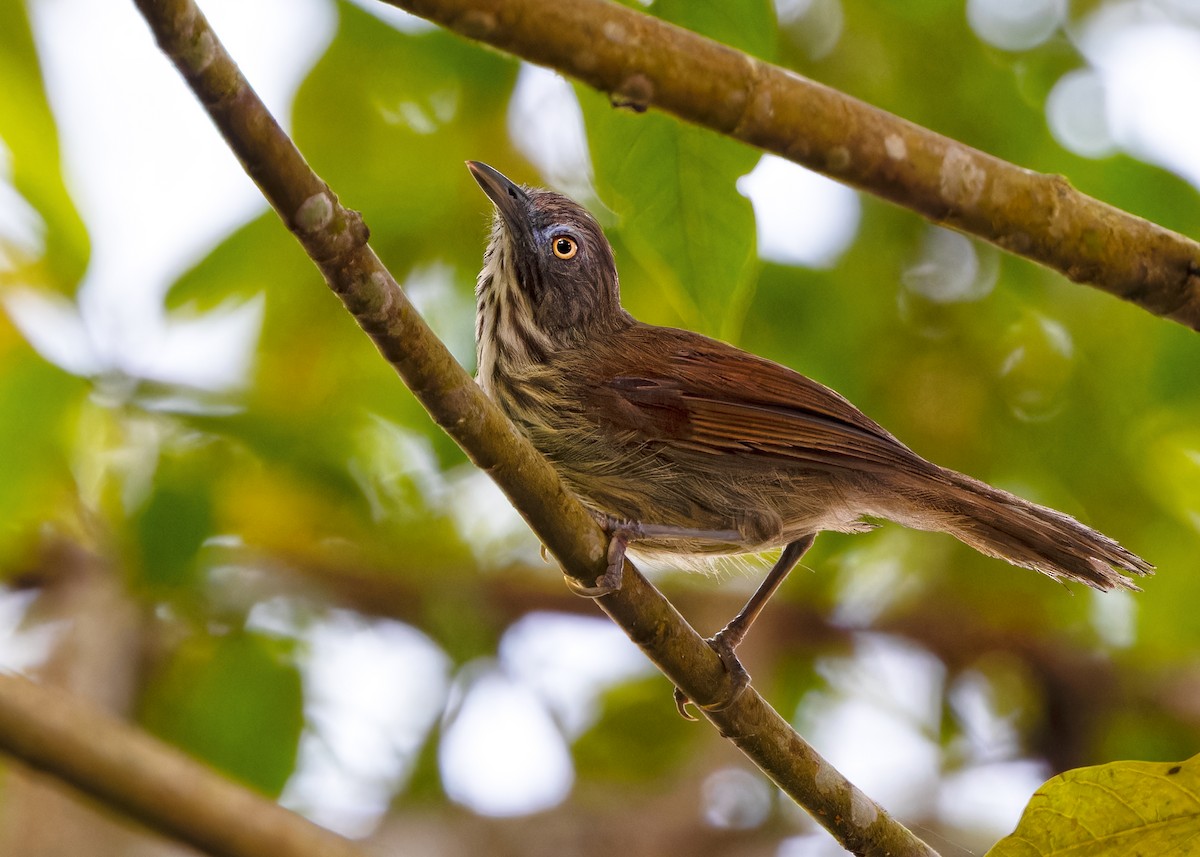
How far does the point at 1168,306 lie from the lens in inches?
102

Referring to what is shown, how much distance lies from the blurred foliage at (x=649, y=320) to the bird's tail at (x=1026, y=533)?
31.4 inches

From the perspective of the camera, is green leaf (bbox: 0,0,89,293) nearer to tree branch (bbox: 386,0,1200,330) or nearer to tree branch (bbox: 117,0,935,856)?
tree branch (bbox: 117,0,935,856)

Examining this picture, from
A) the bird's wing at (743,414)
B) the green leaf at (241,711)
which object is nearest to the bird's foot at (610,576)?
the bird's wing at (743,414)

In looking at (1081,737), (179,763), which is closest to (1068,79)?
(1081,737)

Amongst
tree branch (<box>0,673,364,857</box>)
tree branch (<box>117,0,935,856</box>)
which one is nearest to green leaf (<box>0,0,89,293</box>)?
tree branch (<box>117,0,935,856</box>)

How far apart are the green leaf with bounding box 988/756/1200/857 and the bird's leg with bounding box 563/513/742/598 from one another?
3.21 ft

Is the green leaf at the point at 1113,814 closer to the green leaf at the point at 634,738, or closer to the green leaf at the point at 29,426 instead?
the green leaf at the point at 29,426

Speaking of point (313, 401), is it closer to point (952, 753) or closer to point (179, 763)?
point (179, 763)

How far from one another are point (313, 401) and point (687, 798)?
2690mm

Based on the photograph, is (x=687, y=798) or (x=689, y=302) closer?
(x=689, y=302)

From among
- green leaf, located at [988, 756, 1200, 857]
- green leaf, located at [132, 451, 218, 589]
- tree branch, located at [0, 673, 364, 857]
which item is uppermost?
green leaf, located at [988, 756, 1200, 857]

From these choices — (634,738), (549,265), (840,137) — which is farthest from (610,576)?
(634,738)

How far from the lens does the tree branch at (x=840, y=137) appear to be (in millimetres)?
2098

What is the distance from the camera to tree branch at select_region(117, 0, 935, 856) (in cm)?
196
